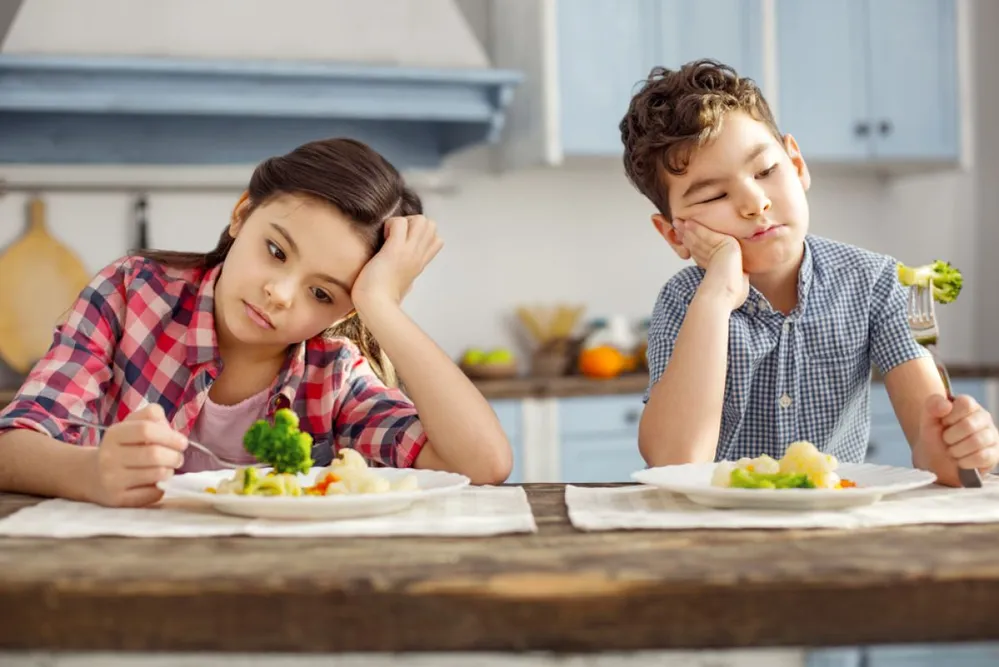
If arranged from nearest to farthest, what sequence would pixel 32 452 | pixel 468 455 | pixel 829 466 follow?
pixel 829 466, pixel 32 452, pixel 468 455

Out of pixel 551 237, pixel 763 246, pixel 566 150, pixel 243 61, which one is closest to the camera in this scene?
pixel 763 246

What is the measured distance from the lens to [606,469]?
346 centimetres

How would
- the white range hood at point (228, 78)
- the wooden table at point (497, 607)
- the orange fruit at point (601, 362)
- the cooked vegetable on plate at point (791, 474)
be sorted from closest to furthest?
the wooden table at point (497, 607)
the cooked vegetable on plate at point (791, 474)
the white range hood at point (228, 78)
the orange fruit at point (601, 362)

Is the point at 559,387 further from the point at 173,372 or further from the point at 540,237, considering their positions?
the point at 173,372

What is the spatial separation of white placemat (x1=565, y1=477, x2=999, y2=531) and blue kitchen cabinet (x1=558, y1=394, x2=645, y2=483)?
2.19 metres

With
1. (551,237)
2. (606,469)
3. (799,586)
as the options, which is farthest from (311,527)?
(551,237)

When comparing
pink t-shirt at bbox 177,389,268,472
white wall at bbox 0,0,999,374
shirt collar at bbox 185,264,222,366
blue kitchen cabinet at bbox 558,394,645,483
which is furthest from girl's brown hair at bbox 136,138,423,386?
white wall at bbox 0,0,999,374

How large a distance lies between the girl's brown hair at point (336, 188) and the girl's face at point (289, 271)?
0.06 ft

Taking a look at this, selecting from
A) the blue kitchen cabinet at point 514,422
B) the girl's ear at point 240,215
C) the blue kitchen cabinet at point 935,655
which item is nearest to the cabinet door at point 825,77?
the blue kitchen cabinet at point 514,422

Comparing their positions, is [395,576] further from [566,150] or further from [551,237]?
[551,237]

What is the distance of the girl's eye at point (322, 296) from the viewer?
1.47 metres

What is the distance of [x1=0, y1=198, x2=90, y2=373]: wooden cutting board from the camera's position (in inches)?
138

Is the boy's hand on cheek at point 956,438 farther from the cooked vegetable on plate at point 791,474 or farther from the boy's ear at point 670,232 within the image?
the boy's ear at point 670,232

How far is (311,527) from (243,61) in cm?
253
